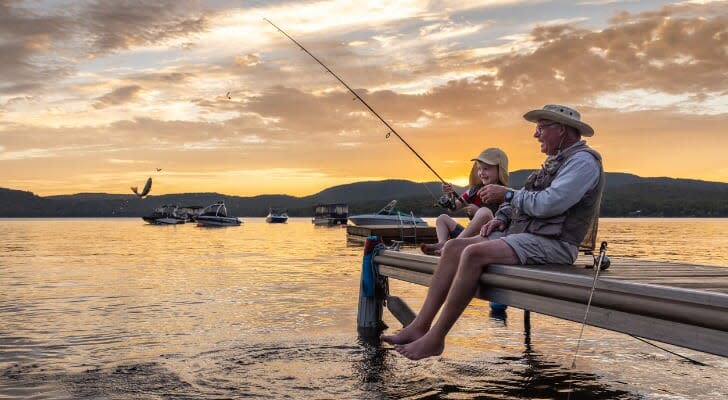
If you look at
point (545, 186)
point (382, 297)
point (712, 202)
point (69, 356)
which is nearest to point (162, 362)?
point (69, 356)

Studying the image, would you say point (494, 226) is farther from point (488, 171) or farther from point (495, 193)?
point (488, 171)

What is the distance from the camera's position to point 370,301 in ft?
32.3

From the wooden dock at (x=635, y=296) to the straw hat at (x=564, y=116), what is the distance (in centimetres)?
114

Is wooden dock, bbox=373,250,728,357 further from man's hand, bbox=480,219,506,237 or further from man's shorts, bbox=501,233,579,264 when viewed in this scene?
man's hand, bbox=480,219,506,237

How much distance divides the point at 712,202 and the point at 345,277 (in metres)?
173

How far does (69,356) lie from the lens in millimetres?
8312

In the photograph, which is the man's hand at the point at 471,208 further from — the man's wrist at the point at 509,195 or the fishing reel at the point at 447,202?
the man's wrist at the point at 509,195

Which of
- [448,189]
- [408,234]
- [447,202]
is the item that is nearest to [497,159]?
[448,189]

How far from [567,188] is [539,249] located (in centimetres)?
70

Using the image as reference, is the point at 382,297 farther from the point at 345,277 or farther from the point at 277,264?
the point at 277,264

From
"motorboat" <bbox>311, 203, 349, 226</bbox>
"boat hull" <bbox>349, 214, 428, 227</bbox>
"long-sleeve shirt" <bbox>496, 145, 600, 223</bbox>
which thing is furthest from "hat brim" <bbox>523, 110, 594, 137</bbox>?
"motorboat" <bbox>311, 203, 349, 226</bbox>

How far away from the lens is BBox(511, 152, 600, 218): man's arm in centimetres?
507

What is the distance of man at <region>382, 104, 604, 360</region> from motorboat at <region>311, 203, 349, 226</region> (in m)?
108

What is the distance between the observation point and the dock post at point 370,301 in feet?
31.2
